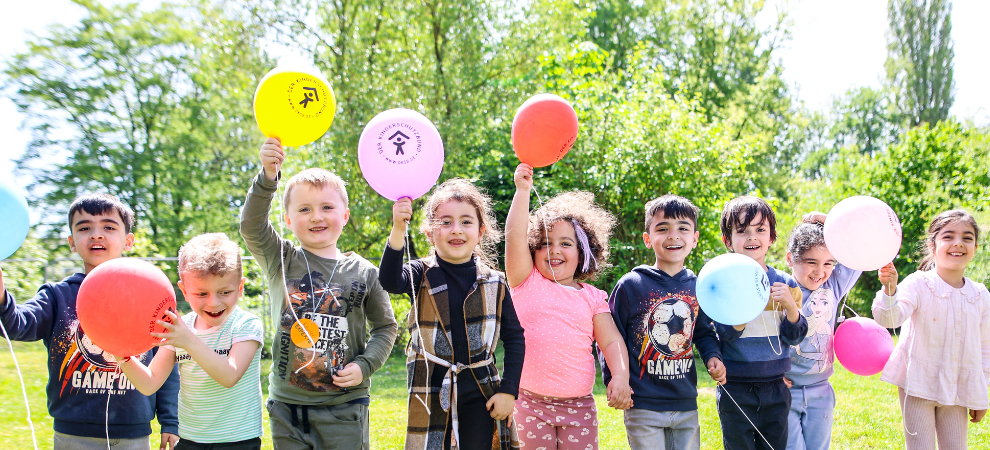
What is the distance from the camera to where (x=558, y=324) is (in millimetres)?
2803

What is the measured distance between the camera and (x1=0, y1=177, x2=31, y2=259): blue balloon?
7.95 feet

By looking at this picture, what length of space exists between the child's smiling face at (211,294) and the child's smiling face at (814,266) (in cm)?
291

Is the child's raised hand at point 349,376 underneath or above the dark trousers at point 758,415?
above

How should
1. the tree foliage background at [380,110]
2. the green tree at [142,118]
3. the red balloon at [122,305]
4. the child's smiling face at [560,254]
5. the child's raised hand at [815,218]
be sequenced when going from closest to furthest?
the red balloon at [122,305] → the child's smiling face at [560,254] → the child's raised hand at [815,218] → the tree foliage background at [380,110] → the green tree at [142,118]

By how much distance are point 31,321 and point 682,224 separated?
9.69ft

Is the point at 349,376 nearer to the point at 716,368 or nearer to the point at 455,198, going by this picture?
the point at 455,198

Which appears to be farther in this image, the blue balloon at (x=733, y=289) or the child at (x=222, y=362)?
the blue balloon at (x=733, y=289)

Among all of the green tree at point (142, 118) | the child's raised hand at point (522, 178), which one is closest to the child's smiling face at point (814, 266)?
the child's raised hand at point (522, 178)

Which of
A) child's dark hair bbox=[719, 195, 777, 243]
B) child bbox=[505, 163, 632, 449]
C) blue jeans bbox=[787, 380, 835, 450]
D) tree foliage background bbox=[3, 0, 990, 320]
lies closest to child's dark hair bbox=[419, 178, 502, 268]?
child bbox=[505, 163, 632, 449]

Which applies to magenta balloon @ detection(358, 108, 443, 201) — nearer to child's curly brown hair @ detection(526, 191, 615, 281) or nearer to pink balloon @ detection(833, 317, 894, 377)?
child's curly brown hair @ detection(526, 191, 615, 281)

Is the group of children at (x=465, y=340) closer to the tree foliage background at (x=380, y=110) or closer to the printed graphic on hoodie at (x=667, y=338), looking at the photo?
the printed graphic on hoodie at (x=667, y=338)

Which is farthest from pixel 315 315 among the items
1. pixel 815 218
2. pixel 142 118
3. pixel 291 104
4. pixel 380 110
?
pixel 142 118

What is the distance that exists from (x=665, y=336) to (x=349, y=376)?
148 cm

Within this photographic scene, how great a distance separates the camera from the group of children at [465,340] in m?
2.46
